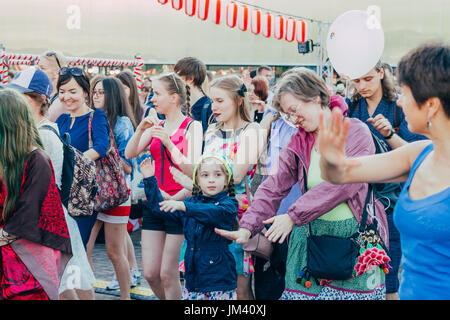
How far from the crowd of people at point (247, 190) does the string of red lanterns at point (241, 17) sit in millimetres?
6628

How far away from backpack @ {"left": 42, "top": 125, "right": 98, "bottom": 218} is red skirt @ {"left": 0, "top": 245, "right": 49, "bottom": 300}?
2.99 feet

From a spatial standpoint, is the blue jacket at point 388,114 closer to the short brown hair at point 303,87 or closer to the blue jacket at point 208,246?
the short brown hair at point 303,87

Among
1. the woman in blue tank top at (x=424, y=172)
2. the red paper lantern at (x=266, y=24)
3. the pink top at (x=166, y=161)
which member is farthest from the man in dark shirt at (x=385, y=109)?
the red paper lantern at (x=266, y=24)

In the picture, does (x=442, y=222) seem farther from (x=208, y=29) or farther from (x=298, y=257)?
(x=208, y=29)

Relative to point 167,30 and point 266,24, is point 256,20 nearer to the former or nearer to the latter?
point 266,24

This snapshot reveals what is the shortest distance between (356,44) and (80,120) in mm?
2186

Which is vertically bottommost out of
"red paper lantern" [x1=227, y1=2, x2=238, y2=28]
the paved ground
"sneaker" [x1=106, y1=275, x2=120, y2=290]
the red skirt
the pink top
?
the paved ground

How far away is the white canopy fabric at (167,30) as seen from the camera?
19109mm

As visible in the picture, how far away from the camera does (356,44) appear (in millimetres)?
3645

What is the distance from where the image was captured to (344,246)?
2803 mm

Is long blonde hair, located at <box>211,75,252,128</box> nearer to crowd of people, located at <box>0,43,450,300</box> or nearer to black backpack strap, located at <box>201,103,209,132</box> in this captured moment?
crowd of people, located at <box>0,43,450,300</box>

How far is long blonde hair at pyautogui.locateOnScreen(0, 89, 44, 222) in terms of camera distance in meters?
2.69

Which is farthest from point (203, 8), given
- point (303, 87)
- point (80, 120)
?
point (303, 87)

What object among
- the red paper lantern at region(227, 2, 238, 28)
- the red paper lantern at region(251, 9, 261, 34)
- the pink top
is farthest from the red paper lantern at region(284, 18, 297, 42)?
the pink top
